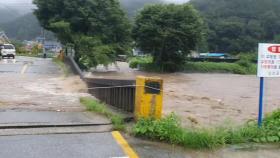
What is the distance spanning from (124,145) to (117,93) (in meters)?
3.20

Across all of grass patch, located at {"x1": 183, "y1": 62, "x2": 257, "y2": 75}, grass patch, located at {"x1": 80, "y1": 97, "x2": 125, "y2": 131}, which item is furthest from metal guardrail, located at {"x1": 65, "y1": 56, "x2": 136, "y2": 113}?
grass patch, located at {"x1": 183, "y1": 62, "x2": 257, "y2": 75}

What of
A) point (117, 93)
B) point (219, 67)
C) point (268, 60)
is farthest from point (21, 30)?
point (268, 60)

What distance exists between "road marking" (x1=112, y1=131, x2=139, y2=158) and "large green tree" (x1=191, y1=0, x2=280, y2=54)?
222 feet

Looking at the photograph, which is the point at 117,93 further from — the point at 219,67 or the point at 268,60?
the point at 219,67

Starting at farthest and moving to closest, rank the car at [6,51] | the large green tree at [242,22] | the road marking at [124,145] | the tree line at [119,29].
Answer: the large green tree at [242,22] → the car at [6,51] → the tree line at [119,29] → the road marking at [124,145]

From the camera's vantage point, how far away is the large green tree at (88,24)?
29.3 metres

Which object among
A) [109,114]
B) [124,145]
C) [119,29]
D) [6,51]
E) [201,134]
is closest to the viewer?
[124,145]

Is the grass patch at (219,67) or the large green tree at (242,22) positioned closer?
the grass patch at (219,67)

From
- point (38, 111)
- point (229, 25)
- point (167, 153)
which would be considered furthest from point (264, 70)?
point (229, 25)

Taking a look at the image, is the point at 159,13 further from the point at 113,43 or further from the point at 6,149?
the point at 6,149

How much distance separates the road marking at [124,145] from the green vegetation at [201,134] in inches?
11.9

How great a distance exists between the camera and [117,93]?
949 centimetres

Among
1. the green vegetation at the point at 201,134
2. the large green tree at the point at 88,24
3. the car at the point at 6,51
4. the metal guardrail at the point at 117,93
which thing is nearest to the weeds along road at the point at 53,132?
the green vegetation at the point at 201,134

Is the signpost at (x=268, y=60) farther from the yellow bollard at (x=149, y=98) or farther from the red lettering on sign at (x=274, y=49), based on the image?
A: the yellow bollard at (x=149, y=98)
